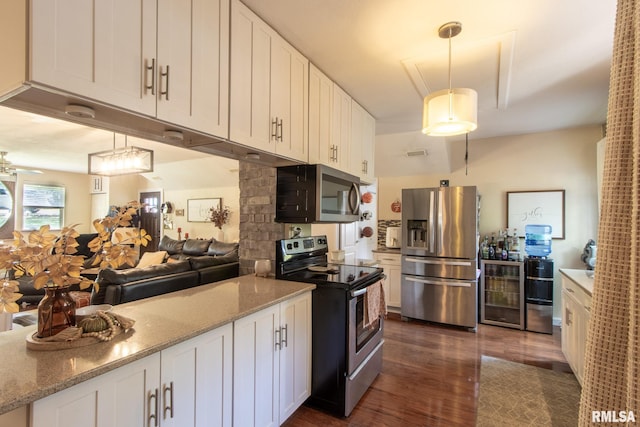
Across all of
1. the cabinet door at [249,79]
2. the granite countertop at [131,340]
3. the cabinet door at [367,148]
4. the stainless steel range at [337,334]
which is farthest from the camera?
the cabinet door at [367,148]

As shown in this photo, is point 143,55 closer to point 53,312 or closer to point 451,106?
point 53,312

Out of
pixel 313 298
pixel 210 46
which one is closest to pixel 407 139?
pixel 313 298

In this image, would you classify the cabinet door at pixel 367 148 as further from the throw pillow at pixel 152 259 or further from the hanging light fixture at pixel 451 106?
the throw pillow at pixel 152 259

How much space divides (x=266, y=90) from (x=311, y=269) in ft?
4.73

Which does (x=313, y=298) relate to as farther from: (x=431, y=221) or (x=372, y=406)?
(x=431, y=221)

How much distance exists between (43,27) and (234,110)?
82 centimetres

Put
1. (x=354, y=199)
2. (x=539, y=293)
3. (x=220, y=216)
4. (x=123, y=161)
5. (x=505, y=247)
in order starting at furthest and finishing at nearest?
(x=220, y=216)
(x=505, y=247)
(x=123, y=161)
(x=539, y=293)
(x=354, y=199)

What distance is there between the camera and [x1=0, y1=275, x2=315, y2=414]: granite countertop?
86 cm

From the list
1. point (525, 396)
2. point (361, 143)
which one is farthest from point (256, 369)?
point (361, 143)

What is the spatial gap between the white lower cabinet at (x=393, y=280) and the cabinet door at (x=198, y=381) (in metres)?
3.37

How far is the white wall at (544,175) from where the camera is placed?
3.96m

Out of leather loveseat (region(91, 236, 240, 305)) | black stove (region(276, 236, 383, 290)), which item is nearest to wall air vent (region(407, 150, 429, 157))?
black stove (region(276, 236, 383, 290))

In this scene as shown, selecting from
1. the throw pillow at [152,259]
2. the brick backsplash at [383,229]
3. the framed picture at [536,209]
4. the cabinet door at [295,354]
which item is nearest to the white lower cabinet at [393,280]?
the brick backsplash at [383,229]

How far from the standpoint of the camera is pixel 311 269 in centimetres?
254
